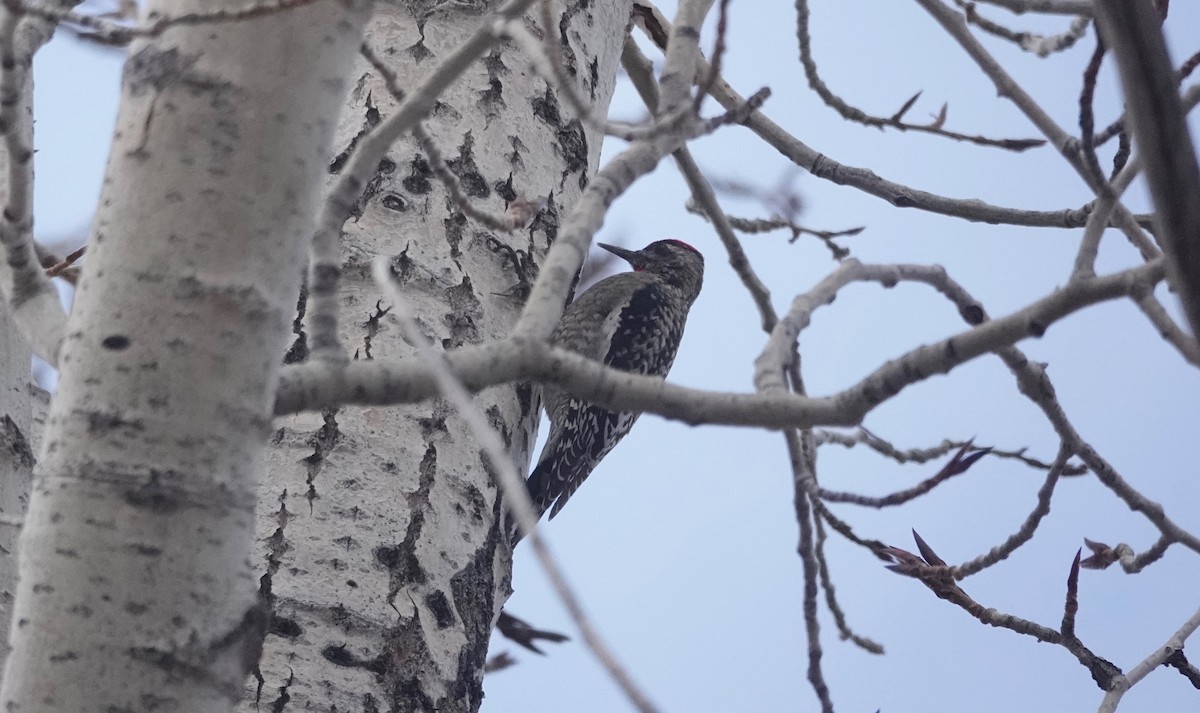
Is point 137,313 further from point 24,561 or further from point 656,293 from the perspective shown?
point 656,293

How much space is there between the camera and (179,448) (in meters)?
1.13

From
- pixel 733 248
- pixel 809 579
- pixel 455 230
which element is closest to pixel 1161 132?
pixel 809 579

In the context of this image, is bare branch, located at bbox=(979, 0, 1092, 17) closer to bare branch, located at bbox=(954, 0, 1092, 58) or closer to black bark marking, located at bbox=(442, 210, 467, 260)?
bare branch, located at bbox=(954, 0, 1092, 58)

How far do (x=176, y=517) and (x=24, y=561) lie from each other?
162 mm

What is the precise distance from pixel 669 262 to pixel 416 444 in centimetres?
357

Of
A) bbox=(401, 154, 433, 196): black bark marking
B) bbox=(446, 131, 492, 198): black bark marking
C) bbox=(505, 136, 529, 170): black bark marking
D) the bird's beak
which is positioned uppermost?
the bird's beak

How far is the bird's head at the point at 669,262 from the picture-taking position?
5.60m

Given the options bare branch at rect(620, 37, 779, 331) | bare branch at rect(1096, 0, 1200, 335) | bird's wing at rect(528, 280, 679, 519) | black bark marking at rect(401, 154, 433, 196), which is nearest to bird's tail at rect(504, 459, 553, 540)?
bird's wing at rect(528, 280, 679, 519)

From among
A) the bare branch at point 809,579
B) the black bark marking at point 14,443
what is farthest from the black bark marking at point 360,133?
the bare branch at point 809,579

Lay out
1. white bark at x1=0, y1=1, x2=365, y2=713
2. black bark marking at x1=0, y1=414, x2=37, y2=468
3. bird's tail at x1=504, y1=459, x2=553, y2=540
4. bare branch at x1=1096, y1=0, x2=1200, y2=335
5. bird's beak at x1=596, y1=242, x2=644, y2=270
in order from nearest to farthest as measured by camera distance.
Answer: bare branch at x1=1096, y1=0, x2=1200, y2=335, white bark at x1=0, y1=1, x2=365, y2=713, black bark marking at x1=0, y1=414, x2=37, y2=468, bird's tail at x1=504, y1=459, x2=553, y2=540, bird's beak at x1=596, y1=242, x2=644, y2=270

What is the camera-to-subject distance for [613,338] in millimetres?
4746

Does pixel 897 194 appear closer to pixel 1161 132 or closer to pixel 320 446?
pixel 320 446

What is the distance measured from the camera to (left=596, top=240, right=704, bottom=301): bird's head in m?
5.60

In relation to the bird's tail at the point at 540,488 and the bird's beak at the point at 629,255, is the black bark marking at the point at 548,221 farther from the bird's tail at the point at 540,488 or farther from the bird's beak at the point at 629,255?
the bird's beak at the point at 629,255
